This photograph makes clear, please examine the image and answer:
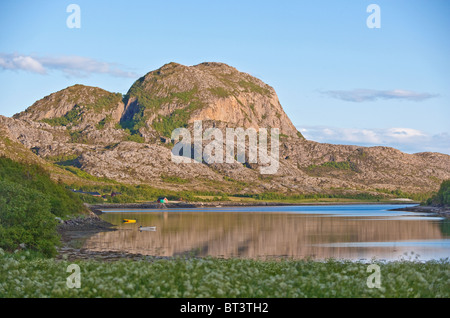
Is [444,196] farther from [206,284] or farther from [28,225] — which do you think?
[206,284]

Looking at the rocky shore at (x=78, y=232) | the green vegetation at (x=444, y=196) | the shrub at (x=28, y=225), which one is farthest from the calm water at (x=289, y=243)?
the green vegetation at (x=444, y=196)

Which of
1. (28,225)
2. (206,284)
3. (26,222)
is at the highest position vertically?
(26,222)

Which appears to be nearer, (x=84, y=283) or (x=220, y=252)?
(x=84, y=283)

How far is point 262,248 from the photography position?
71.1 m

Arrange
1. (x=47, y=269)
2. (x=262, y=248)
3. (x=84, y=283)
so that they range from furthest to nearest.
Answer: (x=262, y=248), (x=47, y=269), (x=84, y=283)

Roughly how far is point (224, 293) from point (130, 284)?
4117 mm

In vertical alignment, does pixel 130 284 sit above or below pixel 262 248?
above

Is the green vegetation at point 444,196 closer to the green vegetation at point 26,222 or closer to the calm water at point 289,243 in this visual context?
the calm water at point 289,243

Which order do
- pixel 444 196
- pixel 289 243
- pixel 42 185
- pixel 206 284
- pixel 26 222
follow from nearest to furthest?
pixel 206 284
pixel 26 222
pixel 289 243
pixel 42 185
pixel 444 196

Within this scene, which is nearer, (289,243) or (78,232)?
(289,243)

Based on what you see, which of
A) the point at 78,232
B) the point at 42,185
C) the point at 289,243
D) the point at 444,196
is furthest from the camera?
the point at 444,196

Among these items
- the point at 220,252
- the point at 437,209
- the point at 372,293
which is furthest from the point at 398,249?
the point at 437,209

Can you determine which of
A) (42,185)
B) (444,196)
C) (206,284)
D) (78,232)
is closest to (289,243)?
(78,232)
